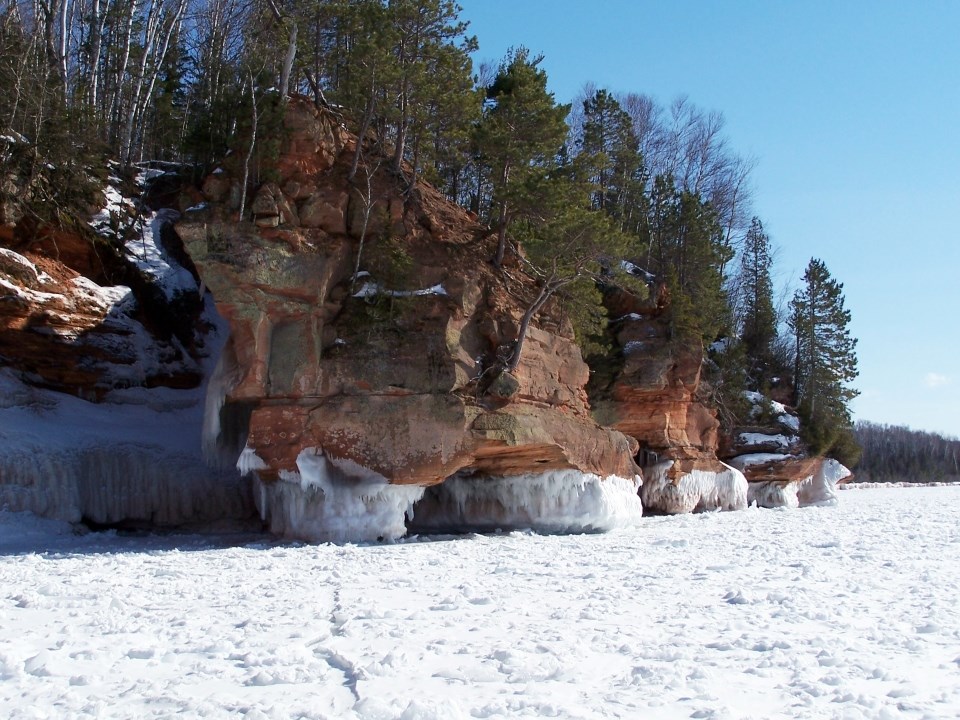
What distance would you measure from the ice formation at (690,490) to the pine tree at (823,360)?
20.0 ft

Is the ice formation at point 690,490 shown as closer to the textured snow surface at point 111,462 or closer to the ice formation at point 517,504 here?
the ice formation at point 517,504

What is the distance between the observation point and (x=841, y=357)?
1385 inches

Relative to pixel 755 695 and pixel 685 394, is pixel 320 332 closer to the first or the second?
pixel 755 695

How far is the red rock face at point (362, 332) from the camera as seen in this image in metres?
16.3

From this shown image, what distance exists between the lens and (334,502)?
16.5 metres

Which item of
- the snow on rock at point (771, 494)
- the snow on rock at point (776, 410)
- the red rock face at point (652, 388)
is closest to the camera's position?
the red rock face at point (652, 388)

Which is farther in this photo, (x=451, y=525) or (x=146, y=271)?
(x=146, y=271)

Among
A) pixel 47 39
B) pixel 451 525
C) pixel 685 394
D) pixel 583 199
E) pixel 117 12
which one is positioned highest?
pixel 117 12

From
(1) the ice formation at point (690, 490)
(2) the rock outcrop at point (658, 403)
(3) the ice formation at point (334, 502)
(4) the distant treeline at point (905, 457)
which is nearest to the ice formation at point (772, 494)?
(1) the ice formation at point (690, 490)

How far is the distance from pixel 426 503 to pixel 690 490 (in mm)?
12220

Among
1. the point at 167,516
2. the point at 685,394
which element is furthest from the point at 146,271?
the point at 685,394

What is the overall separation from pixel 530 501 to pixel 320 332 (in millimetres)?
6555

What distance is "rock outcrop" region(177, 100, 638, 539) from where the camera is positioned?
1628 cm

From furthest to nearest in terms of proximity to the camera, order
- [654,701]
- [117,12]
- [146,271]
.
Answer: [117,12] → [146,271] → [654,701]
